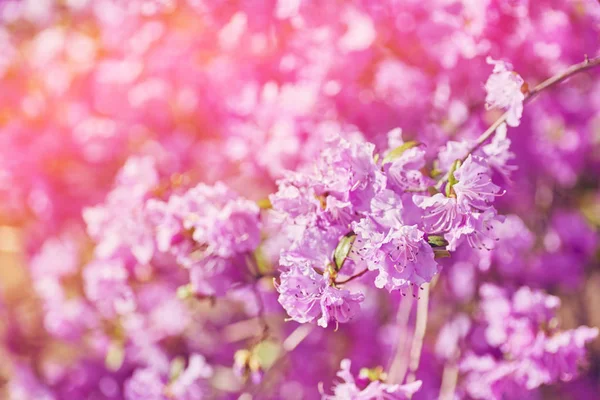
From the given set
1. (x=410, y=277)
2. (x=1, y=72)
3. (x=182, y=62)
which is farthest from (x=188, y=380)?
(x=1, y=72)

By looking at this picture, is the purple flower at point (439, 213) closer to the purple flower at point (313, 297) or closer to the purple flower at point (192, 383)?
the purple flower at point (313, 297)

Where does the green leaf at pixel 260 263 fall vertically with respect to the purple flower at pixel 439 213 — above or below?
below

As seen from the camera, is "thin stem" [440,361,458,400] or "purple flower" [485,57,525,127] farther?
"thin stem" [440,361,458,400]

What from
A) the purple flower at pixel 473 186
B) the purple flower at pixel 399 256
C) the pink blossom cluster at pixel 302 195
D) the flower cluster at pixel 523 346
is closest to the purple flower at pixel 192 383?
the pink blossom cluster at pixel 302 195

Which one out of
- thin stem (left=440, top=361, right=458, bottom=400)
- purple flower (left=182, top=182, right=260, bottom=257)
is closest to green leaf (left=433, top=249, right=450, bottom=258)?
purple flower (left=182, top=182, right=260, bottom=257)

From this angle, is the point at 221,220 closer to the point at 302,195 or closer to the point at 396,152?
the point at 302,195

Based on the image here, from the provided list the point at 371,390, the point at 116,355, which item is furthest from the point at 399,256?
the point at 116,355

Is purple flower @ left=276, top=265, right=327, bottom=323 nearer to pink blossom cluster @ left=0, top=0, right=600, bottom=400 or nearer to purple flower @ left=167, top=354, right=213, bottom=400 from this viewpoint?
pink blossom cluster @ left=0, top=0, right=600, bottom=400
